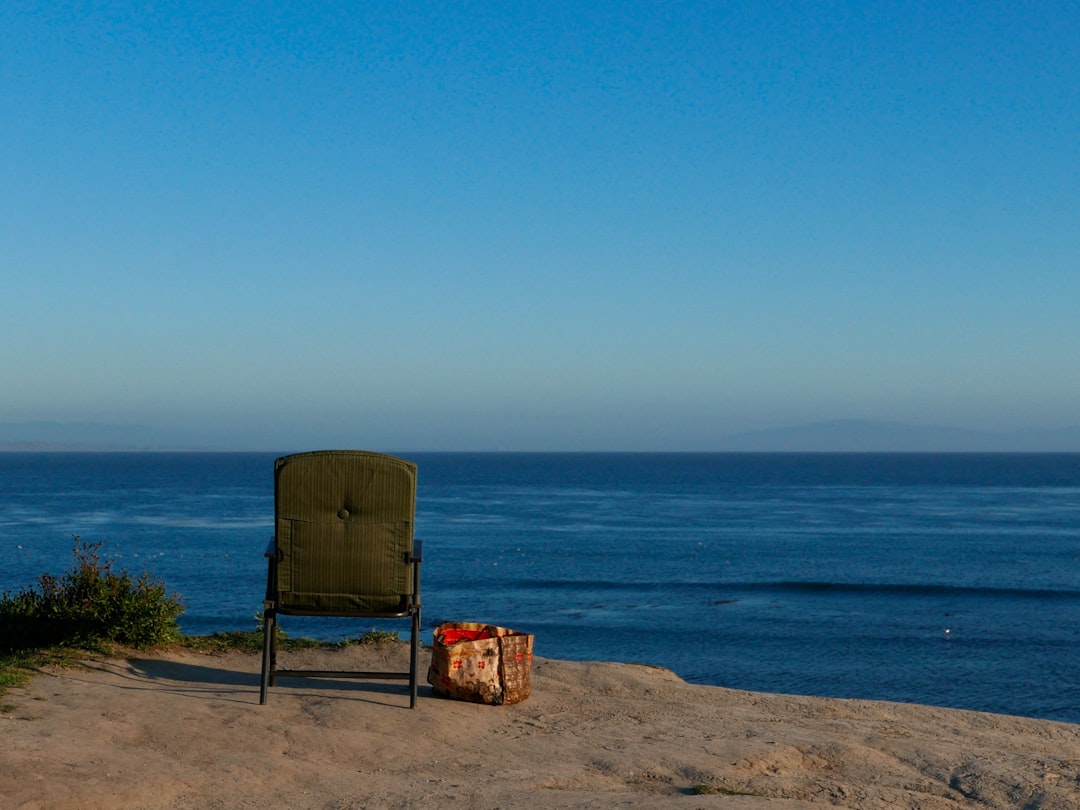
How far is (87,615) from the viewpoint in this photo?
32.2 ft

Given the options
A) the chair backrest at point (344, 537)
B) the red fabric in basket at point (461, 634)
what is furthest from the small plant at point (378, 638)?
the chair backrest at point (344, 537)

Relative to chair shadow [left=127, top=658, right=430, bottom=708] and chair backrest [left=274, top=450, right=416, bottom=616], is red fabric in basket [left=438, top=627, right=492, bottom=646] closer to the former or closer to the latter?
chair shadow [left=127, top=658, right=430, bottom=708]

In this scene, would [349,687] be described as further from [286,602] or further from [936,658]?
[936,658]

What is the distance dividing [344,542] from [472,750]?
1.84m

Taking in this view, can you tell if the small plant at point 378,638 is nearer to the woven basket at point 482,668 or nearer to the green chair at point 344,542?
the woven basket at point 482,668

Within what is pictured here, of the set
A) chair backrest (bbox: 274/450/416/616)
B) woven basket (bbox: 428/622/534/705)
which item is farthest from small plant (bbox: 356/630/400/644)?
chair backrest (bbox: 274/450/416/616)

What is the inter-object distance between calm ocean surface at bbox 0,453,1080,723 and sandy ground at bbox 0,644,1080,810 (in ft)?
43.7

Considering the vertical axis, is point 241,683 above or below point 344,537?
below

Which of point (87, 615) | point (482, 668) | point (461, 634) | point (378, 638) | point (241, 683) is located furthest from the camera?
point (378, 638)

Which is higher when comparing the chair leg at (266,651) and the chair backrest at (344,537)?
the chair backrest at (344,537)

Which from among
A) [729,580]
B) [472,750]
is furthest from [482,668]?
[729,580]

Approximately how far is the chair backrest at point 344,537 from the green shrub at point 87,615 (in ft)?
8.93

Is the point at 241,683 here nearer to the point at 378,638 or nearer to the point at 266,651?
the point at 266,651

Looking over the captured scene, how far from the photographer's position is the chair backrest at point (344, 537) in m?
7.94
